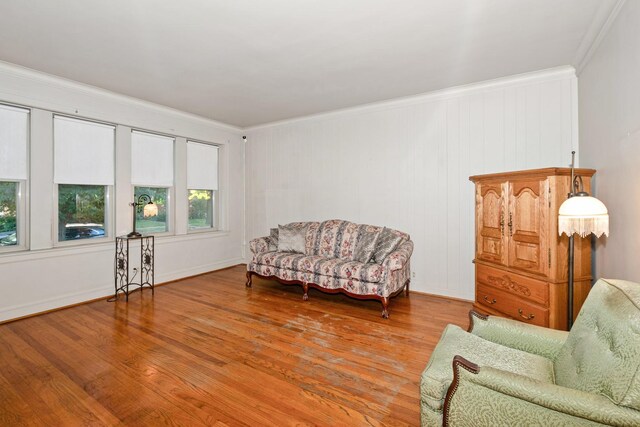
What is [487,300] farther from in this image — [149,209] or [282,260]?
[149,209]

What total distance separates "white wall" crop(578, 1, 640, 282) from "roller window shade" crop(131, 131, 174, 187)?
18.5 feet

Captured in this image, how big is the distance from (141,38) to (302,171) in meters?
3.24

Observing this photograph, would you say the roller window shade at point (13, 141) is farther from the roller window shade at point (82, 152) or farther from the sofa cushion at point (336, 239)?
the sofa cushion at point (336, 239)

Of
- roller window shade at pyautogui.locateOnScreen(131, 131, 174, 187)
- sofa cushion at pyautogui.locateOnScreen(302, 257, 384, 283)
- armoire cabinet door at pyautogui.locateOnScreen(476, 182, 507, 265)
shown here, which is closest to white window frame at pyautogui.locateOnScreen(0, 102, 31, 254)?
roller window shade at pyautogui.locateOnScreen(131, 131, 174, 187)

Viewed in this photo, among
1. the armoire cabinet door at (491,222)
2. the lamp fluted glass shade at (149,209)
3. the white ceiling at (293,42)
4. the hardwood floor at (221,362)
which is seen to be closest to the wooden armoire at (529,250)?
the armoire cabinet door at (491,222)

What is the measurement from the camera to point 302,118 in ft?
18.7

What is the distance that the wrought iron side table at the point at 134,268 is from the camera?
4500 millimetres

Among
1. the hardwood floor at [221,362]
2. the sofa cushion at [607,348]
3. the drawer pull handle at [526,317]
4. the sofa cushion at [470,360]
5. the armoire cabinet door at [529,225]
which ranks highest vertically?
the armoire cabinet door at [529,225]

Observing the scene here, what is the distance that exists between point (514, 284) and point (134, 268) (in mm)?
4954

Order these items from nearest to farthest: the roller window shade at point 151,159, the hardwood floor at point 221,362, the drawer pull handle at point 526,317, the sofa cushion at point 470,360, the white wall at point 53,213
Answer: the sofa cushion at point 470,360, the hardwood floor at point 221,362, the drawer pull handle at point 526,317, the white wall at point 53,213, the roller window shade at point 151,159

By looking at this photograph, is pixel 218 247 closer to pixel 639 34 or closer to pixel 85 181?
pixel 85 181

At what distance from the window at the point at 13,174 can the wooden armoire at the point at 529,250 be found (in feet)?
17.1

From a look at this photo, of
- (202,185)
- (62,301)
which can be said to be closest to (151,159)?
(202,185)

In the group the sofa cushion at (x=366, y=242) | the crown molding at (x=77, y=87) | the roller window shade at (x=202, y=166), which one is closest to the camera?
the crown molding at (x=77, y=87)
